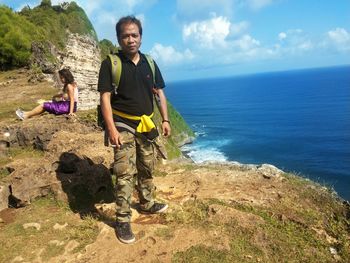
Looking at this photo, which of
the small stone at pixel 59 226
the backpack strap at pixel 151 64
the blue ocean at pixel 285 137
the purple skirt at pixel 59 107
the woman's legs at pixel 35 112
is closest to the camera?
the backpack strap at pixel 151 64

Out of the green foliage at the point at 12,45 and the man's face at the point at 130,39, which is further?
the green foliage at the point at 12,45

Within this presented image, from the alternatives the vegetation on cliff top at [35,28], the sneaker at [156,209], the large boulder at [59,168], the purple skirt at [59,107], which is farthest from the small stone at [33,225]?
the vegetation on cliff top at [35,28]

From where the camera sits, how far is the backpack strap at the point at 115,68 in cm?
651

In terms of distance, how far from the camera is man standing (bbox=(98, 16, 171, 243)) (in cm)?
652

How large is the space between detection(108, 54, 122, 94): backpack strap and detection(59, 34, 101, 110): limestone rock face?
72.0 ft

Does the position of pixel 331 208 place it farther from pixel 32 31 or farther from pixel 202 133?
pixel 202 133

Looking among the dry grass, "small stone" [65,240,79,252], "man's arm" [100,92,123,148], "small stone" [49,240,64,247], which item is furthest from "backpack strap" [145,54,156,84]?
"small stone" [49,240,64,247]

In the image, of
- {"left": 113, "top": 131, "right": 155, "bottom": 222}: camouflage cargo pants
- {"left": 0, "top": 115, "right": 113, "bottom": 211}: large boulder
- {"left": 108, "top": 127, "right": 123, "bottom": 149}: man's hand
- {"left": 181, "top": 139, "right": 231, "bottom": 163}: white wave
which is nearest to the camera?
{"left": 108, "top": 127, "right": 123, "bottom": 149}: man's hand

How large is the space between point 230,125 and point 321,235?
107 metres

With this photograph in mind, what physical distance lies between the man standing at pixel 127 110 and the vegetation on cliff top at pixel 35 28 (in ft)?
79.2

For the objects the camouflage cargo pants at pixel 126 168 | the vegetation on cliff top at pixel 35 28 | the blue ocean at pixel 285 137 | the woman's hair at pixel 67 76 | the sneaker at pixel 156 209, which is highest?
the vegetation on cliff top at pixel 35 28

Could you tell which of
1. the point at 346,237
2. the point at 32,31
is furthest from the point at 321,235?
the point at 32,31

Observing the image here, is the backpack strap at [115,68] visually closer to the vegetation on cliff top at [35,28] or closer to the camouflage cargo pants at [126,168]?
the camouflage cargo pants at [126,168]

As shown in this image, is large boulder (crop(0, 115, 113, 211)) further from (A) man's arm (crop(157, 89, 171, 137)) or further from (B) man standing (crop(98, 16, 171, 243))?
(A) man's arm (crop(157, 89, 171, 137))
